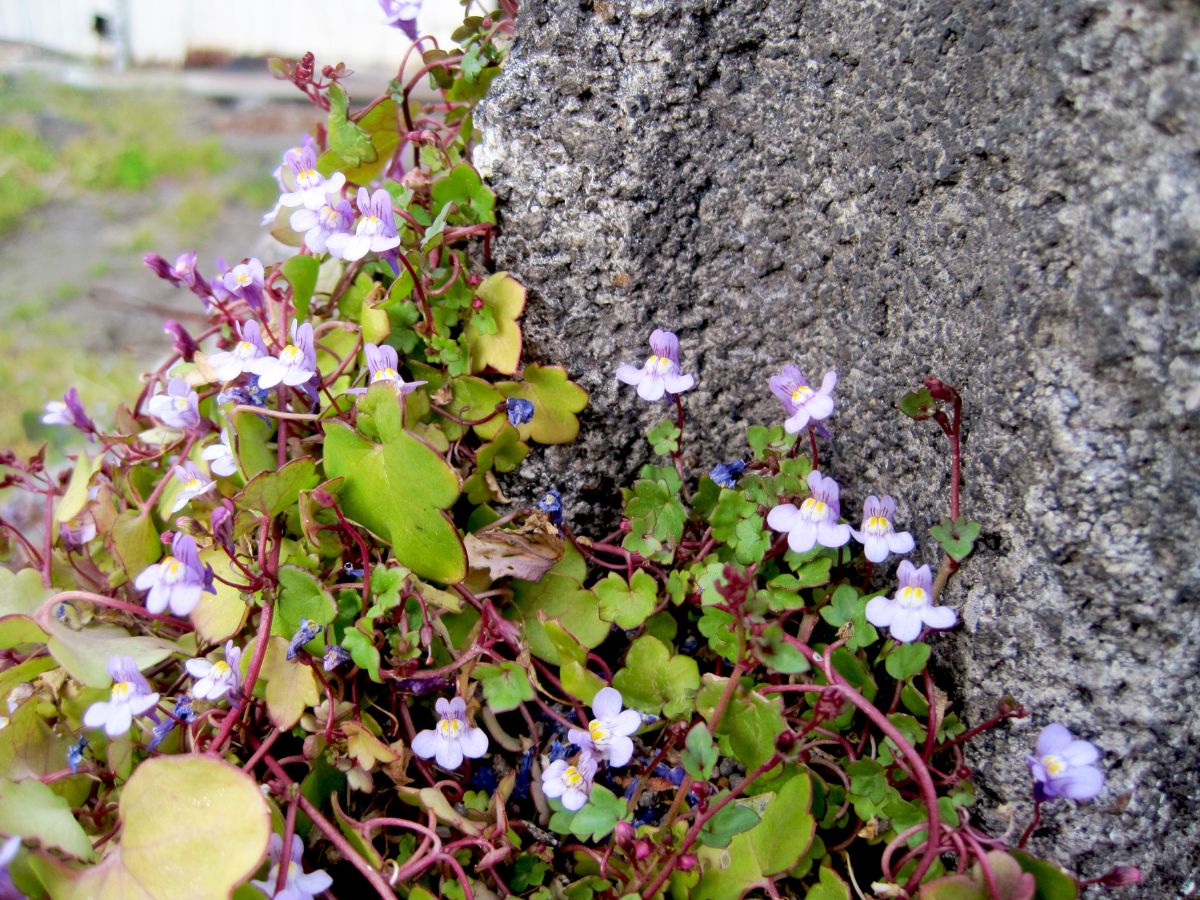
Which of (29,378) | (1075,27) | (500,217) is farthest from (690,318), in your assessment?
(29,378)

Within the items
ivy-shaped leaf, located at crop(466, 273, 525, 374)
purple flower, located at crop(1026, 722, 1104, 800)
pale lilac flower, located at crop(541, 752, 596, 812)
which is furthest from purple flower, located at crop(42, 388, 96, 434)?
purple flower, located at crop(1026, 722, 1104, 800)

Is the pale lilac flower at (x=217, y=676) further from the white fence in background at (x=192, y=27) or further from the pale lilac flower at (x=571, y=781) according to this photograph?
the white fence in background at (x=192, y=27)

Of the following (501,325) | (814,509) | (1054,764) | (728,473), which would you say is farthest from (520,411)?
(1054,764)

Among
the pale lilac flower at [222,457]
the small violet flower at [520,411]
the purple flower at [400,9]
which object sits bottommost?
the pale lilac flower at [222,457]

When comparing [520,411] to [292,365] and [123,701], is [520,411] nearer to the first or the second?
[292,365]

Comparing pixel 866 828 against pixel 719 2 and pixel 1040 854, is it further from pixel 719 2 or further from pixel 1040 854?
pixel 719 2

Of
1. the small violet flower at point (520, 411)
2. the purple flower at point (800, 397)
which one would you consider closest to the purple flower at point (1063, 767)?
the purple flower at point (800, 397)

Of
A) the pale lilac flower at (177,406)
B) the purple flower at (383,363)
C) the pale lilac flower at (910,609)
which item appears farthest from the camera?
the pale lilac flower at (177,406)
